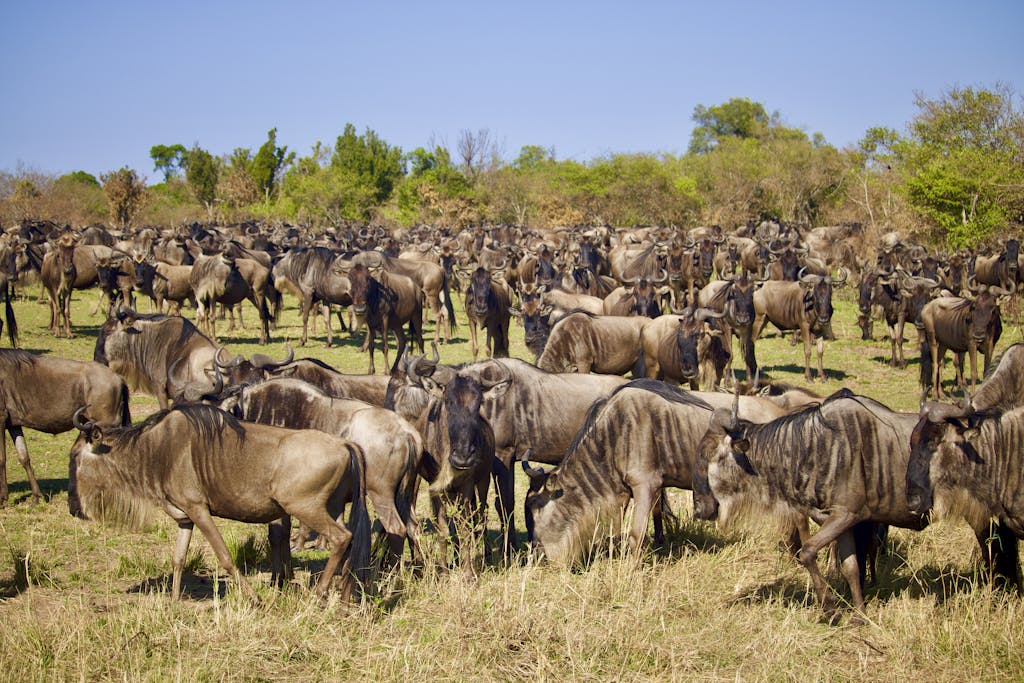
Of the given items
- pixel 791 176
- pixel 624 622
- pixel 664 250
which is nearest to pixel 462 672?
pixel 624 622

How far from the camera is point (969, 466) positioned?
5086 millimetres

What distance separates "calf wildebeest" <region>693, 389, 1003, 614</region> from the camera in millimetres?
5164

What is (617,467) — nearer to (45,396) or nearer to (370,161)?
(45,396)

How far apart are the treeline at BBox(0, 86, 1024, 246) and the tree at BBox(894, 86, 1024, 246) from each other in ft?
0.14

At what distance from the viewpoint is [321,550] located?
6.90 meters

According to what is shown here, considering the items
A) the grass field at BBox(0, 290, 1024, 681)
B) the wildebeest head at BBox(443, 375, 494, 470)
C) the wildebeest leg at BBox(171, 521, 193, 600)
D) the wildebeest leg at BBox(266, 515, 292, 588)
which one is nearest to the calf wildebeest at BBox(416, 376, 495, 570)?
the wildebeest head at BBox(443, 375, 494, 470)

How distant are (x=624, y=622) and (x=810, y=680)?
0.98 meters

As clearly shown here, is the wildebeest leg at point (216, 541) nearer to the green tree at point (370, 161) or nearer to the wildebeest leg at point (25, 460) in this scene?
the wildebeest leg at point (25, 460)

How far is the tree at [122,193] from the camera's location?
50938 millimetres

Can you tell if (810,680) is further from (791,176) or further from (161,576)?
(791,176)

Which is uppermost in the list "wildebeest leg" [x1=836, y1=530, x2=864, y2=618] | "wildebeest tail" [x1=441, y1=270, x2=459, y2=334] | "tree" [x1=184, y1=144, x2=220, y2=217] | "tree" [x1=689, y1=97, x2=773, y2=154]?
"tree" [x1=689, y1=97, x2=773, y2=154]

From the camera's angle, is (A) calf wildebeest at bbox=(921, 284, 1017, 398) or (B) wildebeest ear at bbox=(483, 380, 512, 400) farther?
(A) calf wildebeest at bbox=(921, 284, 1017, 398)

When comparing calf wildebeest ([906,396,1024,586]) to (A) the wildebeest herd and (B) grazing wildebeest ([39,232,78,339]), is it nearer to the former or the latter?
(A) the wildebeest herd

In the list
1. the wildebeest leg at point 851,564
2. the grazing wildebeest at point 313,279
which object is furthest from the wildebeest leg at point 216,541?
the grazing wildebeest at point 313,279
